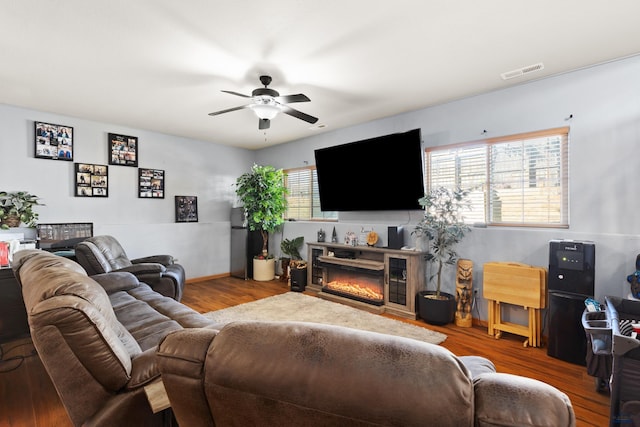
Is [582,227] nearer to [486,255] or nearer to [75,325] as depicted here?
[486,255]

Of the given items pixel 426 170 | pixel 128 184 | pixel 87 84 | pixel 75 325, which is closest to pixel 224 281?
pixel 128 184

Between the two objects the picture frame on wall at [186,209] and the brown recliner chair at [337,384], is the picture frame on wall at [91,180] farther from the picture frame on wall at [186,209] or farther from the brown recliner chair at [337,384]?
the brown recliner chair at [337,384]

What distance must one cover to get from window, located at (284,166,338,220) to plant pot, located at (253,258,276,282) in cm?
100

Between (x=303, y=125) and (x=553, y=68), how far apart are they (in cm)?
316

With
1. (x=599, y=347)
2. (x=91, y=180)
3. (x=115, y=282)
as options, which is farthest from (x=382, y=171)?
(x=91, y=180)

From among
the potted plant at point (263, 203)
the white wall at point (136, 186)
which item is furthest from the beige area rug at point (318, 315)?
the white wall at point (136, 186)

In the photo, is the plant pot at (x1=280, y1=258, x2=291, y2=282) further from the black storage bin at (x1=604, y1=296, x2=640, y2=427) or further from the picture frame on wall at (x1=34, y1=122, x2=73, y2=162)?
the black storage bin at (x1=604, y1=296, x2=640, y2=427)

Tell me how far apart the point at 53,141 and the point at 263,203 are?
3078 mm

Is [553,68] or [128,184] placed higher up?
[553,68]

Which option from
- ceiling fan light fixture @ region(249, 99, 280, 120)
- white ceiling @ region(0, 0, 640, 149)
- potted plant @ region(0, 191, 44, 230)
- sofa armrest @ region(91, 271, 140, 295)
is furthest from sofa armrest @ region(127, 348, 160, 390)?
potted plant @ region(0, 191, 44, 230)

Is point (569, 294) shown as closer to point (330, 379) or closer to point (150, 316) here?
point (330, 379)

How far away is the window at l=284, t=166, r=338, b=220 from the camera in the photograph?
18.5 ft

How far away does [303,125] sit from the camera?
16.0 feet

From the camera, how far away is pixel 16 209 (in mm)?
3781
